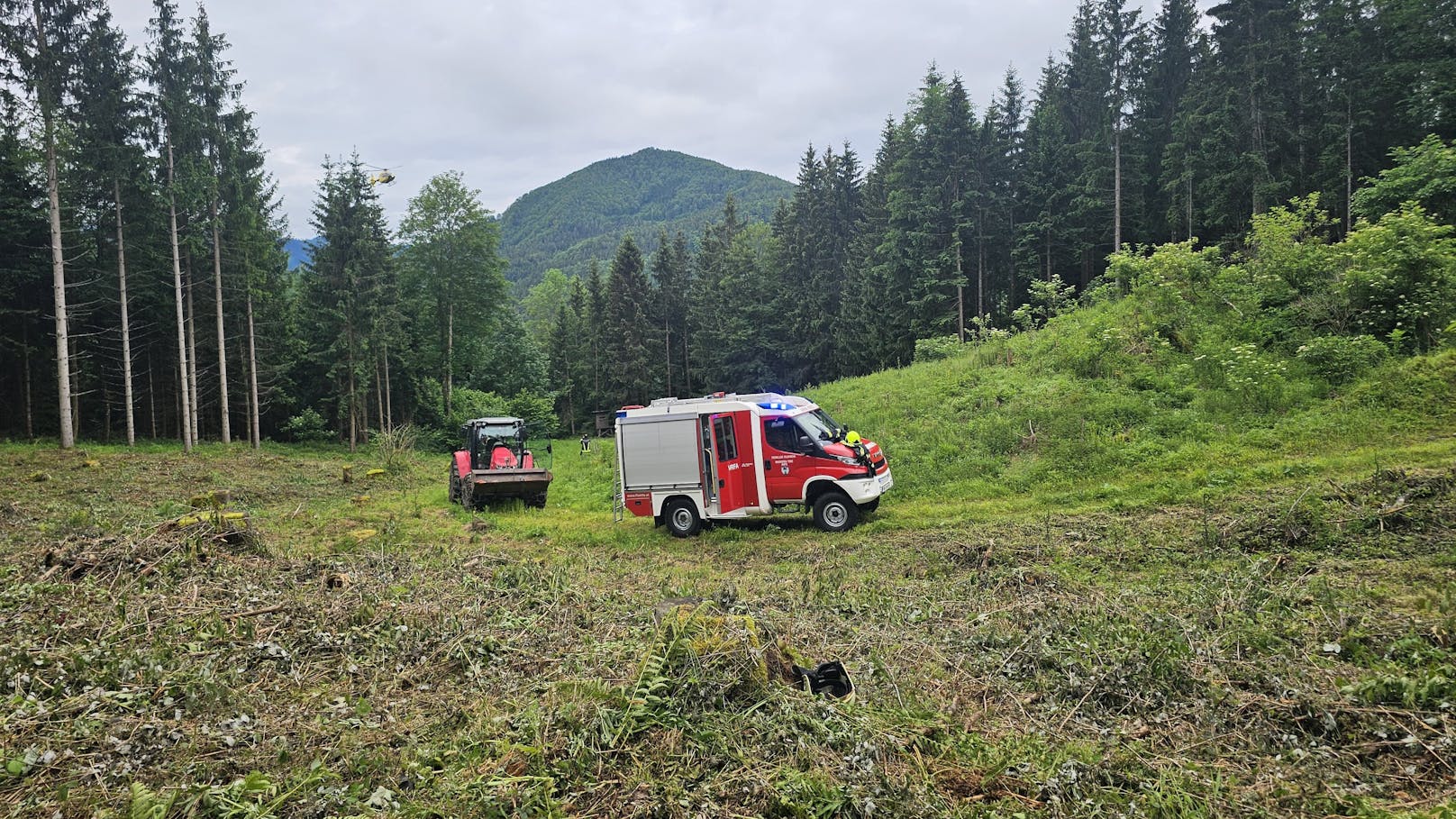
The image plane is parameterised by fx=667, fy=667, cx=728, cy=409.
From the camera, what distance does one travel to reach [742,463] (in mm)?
12531

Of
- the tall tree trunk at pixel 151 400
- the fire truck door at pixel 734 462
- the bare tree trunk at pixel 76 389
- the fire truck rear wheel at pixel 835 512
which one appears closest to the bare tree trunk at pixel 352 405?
the tall tree trunk at pixel 151 400

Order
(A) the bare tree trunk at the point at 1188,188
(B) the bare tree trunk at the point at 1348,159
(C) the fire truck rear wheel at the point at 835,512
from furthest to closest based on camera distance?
(A) the bare tree trunk at the point at 1188,188 → (B) the bare tree trunk at the point at 1348,159 → (C) the fire truck rear wheel at the point at 835,512

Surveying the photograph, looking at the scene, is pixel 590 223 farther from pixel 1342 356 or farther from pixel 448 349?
pixel 1342 356

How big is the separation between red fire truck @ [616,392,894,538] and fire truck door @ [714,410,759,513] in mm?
17

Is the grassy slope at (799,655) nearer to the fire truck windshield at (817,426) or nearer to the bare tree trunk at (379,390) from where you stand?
the fire truck windshield at (817,426)

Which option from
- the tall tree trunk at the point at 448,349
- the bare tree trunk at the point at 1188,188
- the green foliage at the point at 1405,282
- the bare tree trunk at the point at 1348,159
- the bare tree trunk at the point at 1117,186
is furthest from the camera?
the tall tree trunk at the point at 448,349

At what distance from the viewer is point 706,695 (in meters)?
4.43

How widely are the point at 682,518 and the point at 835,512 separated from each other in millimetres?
3025

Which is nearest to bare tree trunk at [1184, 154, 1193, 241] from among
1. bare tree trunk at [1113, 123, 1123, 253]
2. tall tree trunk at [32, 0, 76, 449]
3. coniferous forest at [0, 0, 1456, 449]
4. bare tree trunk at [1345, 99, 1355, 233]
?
coniferous forest at [0, 0, 1456, 449]

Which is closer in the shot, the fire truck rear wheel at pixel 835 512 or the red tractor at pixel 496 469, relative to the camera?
the fire truck rear wheel at pixel 835 512

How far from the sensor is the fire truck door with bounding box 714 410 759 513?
1246cm

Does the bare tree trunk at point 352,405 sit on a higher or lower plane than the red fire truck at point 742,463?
higher

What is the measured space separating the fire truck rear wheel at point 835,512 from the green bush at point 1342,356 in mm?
10037

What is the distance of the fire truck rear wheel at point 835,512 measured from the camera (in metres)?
11.9
